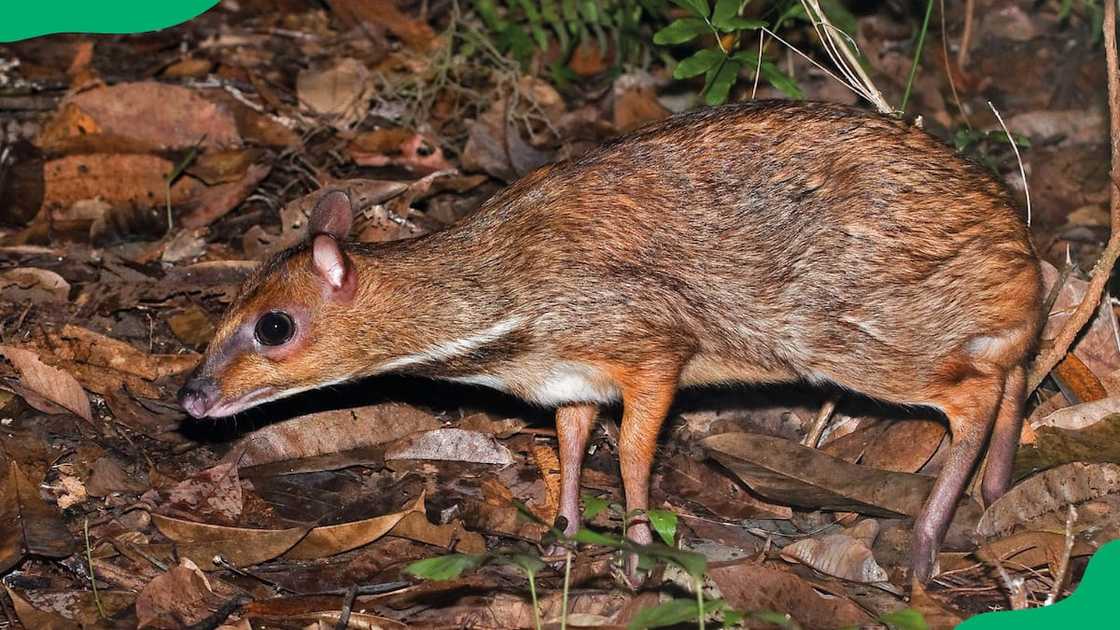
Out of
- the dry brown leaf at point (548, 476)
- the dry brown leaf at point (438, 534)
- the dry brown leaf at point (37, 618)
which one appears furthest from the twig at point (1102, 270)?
the dry brown leaf at point (37, 618)

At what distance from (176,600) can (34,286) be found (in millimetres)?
2807

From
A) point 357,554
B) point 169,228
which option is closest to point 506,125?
point 169,228

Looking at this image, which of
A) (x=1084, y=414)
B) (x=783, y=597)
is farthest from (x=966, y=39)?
(x=783, y=597)

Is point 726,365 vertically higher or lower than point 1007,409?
higher

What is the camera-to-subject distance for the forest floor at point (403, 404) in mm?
6465

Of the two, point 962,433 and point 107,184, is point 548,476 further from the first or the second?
point 107,184

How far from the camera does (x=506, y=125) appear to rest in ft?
32.0

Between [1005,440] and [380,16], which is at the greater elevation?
[380,16]

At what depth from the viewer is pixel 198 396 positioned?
6.67 m

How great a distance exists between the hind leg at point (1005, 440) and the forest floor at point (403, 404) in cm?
12

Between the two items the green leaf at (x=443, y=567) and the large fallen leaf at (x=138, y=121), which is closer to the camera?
the green leaf at (x=443, y=567)

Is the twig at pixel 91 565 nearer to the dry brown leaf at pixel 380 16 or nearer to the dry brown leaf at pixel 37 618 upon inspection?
the dry brown leaf at pixel 37 618

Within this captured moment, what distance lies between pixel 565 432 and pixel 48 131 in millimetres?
4182

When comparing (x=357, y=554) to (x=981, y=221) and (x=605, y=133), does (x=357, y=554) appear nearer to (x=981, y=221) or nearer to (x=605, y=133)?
(x=981, y=221)
